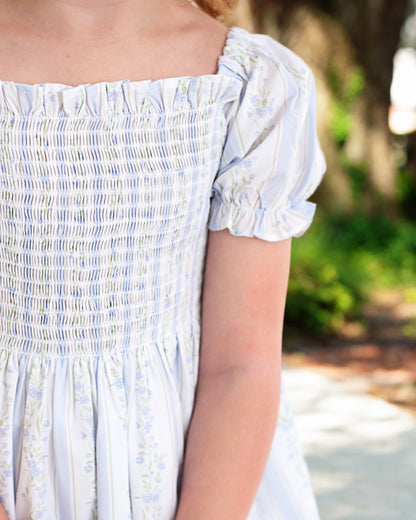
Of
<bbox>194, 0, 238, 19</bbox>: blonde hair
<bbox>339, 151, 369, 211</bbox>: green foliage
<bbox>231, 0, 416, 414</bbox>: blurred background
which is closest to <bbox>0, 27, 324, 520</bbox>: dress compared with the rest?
<bbox>194, 0, 238, 19</bbox>: blonde hair

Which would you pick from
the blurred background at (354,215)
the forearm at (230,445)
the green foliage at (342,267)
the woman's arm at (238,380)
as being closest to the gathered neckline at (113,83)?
the woman's arm at (238,380)

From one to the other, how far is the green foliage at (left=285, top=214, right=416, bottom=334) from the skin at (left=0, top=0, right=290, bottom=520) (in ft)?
14.0

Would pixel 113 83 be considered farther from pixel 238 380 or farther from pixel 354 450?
pixel 354 450

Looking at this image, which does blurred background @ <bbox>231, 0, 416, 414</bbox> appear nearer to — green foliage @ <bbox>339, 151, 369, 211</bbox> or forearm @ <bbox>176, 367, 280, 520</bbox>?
green foliage @ <bbox>339, 151, 369, 211</bbox>

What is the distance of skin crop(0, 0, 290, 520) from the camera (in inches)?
37.6

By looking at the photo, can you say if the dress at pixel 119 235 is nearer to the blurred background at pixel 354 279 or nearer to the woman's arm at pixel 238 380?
the woman's arm at pixel 238 380

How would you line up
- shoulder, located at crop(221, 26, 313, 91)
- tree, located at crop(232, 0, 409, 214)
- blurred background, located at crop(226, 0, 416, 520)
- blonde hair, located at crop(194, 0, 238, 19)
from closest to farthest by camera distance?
shoulder, located at crop(221, 26, 313, 91) < blonde hair, located at crop(194, 0, 238, 19) < blurred background, located at crop(226, 0, 416, 520) < tree, located at crop(232, 0, 409, 214)

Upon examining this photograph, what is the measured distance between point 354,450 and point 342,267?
3714 millimetres

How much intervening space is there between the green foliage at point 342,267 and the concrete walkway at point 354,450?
104 inches

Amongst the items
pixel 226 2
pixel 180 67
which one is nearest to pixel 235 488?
pixel 180 67

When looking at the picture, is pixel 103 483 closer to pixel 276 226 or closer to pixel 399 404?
pixel 276 226

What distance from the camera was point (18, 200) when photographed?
94cm

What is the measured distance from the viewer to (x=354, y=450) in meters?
2.24

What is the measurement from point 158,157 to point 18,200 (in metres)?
0.19
